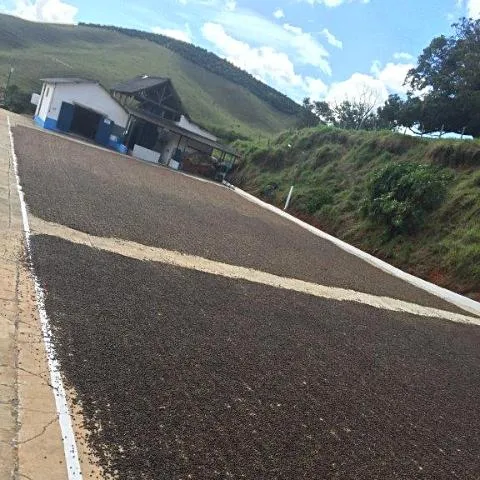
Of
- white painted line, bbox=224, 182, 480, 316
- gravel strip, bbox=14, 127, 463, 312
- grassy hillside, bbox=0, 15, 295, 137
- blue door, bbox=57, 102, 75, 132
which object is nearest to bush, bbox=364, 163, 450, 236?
white painted line, bbox=224, 182, 480, 316

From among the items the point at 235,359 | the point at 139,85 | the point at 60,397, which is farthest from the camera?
the point at 139,85

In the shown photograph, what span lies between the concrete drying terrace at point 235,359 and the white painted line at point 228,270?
0.18 feet

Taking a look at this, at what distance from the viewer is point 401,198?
20.7m

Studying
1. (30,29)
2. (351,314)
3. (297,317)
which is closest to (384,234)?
(351,314)

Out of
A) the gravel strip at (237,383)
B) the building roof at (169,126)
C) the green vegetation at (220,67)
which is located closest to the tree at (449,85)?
the building roof at (169,126)

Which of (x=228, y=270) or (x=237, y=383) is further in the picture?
(x=228, y=270)

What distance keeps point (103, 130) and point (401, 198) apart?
769 inches

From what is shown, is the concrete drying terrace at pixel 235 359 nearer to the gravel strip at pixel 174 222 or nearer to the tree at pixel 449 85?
the gravel strip at pixel 174 222

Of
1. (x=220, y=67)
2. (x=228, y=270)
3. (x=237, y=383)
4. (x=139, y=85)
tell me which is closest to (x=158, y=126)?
(x=139, y=85)

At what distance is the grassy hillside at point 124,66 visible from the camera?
68.9 metres

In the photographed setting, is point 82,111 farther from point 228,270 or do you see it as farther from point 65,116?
point 228,270

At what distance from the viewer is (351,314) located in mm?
9906

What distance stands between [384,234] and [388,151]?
8.60 m

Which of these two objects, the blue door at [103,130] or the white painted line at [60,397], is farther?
the blue door at [103,130]
